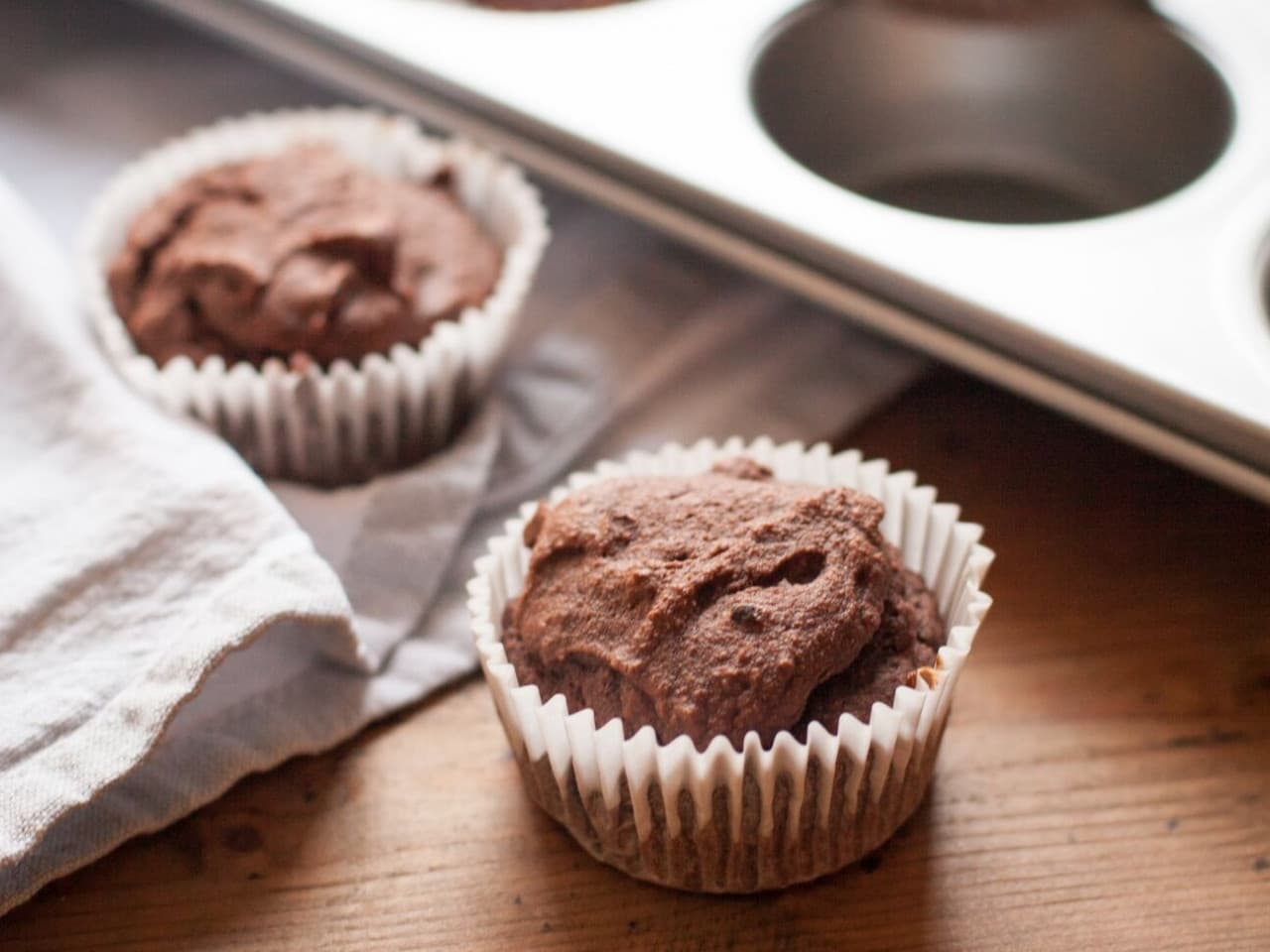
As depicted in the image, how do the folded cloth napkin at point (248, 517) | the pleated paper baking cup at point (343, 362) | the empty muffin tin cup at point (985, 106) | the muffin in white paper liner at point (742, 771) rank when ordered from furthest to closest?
1. the empty muffin tin cup at point (985, 106)
2. the pleated paper baking cup at point (343, 362)
3. the folded cloth napkin at point (248, 517)
4. the muffin in white paper liner at point (742, 771)

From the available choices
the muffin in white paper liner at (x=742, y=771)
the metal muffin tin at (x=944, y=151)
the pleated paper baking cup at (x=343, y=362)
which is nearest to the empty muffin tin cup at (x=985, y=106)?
the metal muffin tin at (x=944, y=151)

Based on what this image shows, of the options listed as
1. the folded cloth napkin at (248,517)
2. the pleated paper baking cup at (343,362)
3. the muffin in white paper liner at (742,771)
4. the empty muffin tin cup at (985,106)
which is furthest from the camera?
the empty muffin tin cup at (985,106)

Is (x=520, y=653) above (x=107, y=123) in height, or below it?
above

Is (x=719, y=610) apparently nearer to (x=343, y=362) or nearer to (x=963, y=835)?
(x=963, y=835)

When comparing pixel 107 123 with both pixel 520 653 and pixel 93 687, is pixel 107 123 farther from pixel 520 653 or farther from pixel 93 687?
pixel 520 653

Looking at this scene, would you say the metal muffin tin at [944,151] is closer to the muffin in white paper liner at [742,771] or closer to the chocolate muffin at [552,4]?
the chocolate muffin at [552,4]

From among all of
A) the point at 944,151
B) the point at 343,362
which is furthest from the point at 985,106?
the point at 343,362

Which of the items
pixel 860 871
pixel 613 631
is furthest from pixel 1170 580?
pixel 613 631
